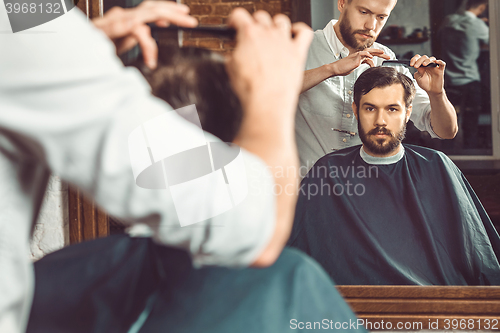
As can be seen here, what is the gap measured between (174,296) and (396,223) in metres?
1.13

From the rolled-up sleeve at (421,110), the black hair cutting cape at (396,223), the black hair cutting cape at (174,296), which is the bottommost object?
the black hair cutting cape at (396,223)

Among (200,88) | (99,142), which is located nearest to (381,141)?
(200,88)

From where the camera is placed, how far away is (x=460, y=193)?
1.70 meters

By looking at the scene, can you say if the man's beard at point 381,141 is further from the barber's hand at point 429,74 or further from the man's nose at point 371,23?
the man's nose at point 371,23

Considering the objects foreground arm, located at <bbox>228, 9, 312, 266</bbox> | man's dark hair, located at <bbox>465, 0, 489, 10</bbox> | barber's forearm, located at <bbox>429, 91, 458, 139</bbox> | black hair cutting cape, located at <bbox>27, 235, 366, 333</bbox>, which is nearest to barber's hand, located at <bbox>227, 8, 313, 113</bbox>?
foreground arm, located at <bbox>228, 9, 312, 266</bbox>

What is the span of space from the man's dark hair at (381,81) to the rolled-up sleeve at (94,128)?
116cm

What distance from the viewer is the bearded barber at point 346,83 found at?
166 centimetres

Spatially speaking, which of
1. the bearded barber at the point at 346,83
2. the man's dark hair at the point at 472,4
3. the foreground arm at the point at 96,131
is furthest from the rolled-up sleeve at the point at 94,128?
the man's dark hair at the point at 472,4

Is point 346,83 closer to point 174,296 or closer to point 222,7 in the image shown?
point 222,7

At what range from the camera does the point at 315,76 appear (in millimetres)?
1682

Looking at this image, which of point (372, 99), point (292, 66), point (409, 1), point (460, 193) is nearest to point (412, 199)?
point (460, 193)

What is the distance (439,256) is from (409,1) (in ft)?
3.63

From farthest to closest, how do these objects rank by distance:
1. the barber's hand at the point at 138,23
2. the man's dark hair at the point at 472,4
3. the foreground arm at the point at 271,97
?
the man's dark hair at the point at 472,4, the barber's hand at the point at 138,23, the foreground arm at the point at 271,97

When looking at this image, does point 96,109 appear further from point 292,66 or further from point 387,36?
point 387,36
